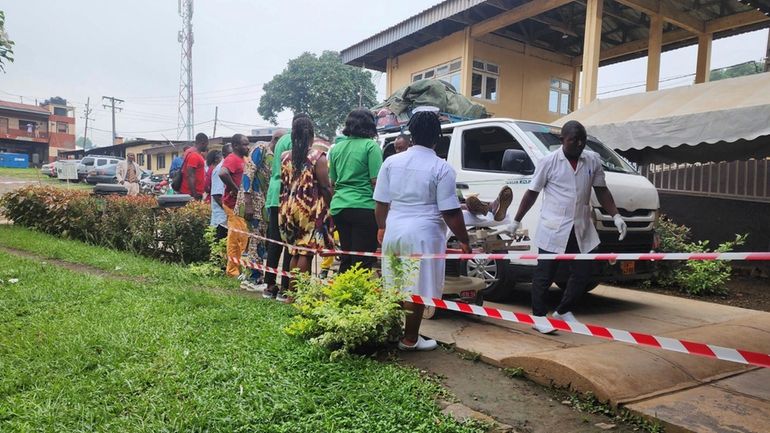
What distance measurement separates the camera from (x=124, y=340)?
10.8 feet

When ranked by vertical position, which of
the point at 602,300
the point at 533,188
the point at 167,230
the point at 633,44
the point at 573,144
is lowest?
the point at 602,300

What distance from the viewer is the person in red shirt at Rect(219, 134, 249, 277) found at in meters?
5.67

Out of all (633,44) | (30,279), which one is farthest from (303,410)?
(633,44)

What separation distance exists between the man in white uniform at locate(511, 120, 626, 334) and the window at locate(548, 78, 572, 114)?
13.4 m

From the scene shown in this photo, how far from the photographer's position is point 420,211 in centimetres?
328

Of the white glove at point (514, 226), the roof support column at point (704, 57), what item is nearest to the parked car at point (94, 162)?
the roof support column at point (704, 57)

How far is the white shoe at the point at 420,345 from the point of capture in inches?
135

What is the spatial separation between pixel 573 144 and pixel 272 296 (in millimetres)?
3067

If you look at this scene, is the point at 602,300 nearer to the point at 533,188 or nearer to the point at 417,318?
the point at 533,188

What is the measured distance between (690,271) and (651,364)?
13.0 feet

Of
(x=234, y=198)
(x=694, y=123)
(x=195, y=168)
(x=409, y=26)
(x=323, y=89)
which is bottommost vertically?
(x=234, y=198)

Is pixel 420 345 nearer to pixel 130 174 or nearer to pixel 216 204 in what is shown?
pixel 216 204

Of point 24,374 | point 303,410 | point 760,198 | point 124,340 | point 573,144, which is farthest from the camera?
point 760,198

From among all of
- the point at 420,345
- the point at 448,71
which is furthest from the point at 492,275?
the point at 448,71
